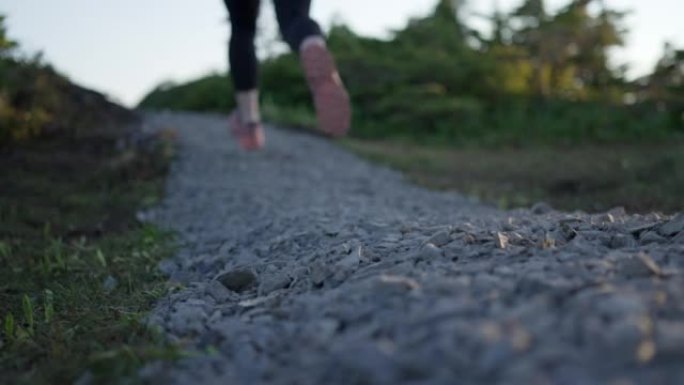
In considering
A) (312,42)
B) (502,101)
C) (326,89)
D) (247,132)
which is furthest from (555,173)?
(502,101)

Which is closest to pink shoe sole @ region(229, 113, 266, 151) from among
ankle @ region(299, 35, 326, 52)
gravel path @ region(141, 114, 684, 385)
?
ankle @ region(299, 35, 326, 52)

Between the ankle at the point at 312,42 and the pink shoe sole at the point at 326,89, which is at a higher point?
the ankle at the point at 312,42

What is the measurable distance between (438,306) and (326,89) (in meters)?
1.88

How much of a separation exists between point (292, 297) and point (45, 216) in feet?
9.26

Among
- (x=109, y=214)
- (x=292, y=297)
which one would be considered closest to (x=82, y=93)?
(x=109, y=214)

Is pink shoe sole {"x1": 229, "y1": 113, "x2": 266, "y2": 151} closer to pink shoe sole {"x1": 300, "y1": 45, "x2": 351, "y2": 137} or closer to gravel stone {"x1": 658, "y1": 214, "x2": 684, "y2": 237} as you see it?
pink shoe sole {"x1": 300, "y1": 45, "x2": 351, "y2": 137}

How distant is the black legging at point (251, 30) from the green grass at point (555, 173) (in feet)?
5.57

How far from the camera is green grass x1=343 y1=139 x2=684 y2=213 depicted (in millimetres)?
4691

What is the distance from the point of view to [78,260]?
290cm

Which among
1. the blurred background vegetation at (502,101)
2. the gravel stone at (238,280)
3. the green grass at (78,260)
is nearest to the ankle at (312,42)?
the green grass at (78,260)

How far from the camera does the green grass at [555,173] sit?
4691 millimetres

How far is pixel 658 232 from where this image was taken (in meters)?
1.94

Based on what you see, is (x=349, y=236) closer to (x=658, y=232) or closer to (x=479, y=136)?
(x=658, y=232)

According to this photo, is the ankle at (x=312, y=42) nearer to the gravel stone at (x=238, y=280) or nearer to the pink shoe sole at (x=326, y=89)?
the pink shoe sole at (x=326, y=89)
